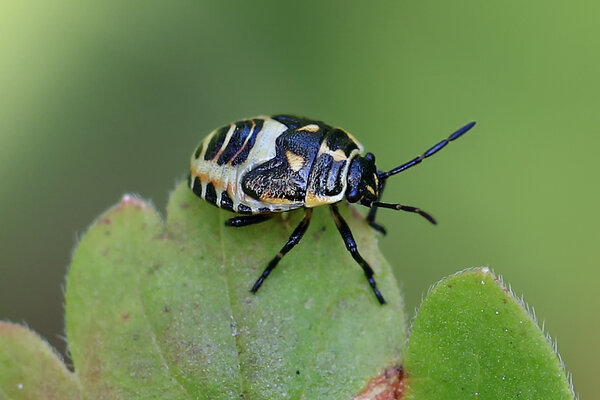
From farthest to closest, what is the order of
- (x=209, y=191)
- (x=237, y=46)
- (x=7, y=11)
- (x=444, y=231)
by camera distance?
(x=237, y=46), (x=7, y=11), (x=444, y=231), (x=209, y=191)

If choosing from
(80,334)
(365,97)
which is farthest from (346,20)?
(80,334)

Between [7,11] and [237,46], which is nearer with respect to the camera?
[7,11]

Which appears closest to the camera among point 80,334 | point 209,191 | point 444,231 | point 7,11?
point 80,334

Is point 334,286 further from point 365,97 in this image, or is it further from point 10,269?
point 10,269

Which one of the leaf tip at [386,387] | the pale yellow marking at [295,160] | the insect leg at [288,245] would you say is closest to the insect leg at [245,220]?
the insect leg at [288,245]

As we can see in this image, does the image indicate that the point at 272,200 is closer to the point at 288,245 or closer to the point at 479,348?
the point at 288,245

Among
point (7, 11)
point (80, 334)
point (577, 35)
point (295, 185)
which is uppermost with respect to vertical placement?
point (7, 11)

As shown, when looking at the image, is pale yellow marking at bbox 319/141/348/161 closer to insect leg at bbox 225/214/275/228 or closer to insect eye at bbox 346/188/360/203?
insect eye at bbox 346/188/360/203
